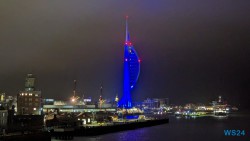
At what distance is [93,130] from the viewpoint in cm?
3875

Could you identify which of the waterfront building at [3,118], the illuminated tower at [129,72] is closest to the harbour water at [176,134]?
the waterfront building at [3,118]

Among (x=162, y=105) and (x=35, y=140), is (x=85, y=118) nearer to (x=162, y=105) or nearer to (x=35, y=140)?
(x=35, y=140)

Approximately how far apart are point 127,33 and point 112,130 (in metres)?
43.8

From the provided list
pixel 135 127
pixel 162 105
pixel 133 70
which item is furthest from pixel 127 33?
pixel 162 105

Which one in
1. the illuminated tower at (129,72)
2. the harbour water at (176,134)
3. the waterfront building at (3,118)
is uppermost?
the illuminated tower at (129,72)

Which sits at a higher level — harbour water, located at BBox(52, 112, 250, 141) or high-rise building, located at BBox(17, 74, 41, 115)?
high-rise building, located at BBox(17, 74, 41, 115)

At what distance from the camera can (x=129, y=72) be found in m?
79.7

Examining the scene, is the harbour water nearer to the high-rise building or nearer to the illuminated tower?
the high-rise building

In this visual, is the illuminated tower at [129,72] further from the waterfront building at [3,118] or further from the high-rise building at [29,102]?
the waterfront building at [3,118]

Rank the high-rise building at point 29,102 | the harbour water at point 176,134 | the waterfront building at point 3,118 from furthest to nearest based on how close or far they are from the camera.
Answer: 1. the high-rise building at point 29,102
2. the harbour water at point 176,134
3. the waterfront building at point 3,118

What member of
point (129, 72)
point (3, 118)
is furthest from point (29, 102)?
point (129, 72)

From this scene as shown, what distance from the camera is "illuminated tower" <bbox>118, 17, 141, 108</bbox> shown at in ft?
251

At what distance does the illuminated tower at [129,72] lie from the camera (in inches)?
3017

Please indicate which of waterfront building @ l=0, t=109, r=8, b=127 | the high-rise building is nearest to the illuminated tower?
the high-rise building
